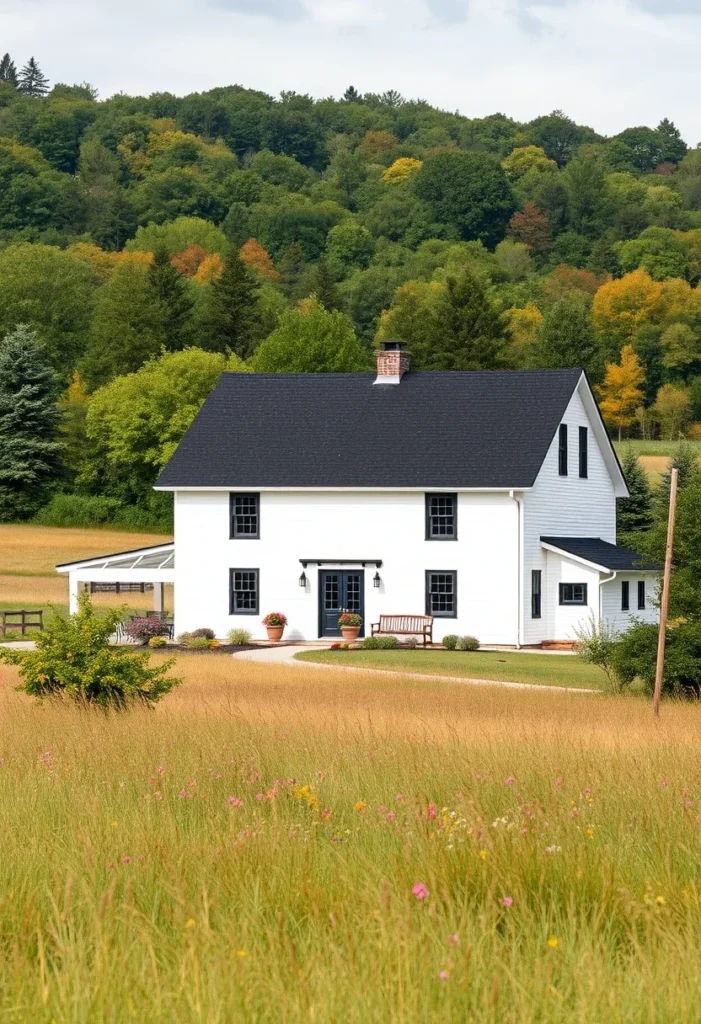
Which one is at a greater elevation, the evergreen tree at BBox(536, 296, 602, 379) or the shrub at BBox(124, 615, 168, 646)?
the evergreen tree at BBox(536, 296, 602, 379)

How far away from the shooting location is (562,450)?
49250 mm

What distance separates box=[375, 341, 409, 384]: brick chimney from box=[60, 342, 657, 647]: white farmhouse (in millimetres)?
74

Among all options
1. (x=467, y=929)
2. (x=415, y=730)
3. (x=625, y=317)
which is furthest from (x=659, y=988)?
(x=625, y=317)

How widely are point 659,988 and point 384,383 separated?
45.8 m

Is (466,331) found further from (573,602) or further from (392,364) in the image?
(573,602)

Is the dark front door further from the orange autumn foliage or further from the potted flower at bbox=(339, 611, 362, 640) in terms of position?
the orange autumn foliage

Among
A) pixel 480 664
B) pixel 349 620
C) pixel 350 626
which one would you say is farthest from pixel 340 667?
pixel 349 620

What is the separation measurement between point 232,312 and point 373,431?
198ft

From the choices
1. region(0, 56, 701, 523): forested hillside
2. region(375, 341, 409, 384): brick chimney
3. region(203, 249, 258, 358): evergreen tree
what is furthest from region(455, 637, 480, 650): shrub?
region(203, 249, 258, 358): evergreen tree

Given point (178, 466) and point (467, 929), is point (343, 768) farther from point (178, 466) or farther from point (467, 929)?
point (178, 466)

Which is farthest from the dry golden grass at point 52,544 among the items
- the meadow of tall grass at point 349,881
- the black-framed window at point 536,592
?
the meadow of tall grass at point 349,881

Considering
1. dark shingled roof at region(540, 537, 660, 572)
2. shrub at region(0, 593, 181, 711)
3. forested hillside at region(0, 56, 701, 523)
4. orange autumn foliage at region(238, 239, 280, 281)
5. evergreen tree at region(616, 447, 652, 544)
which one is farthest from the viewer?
orange autumn foliage at region(238, 239, 280, 281)

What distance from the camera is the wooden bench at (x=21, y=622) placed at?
48.2 m

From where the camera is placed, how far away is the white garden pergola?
1927 inches
